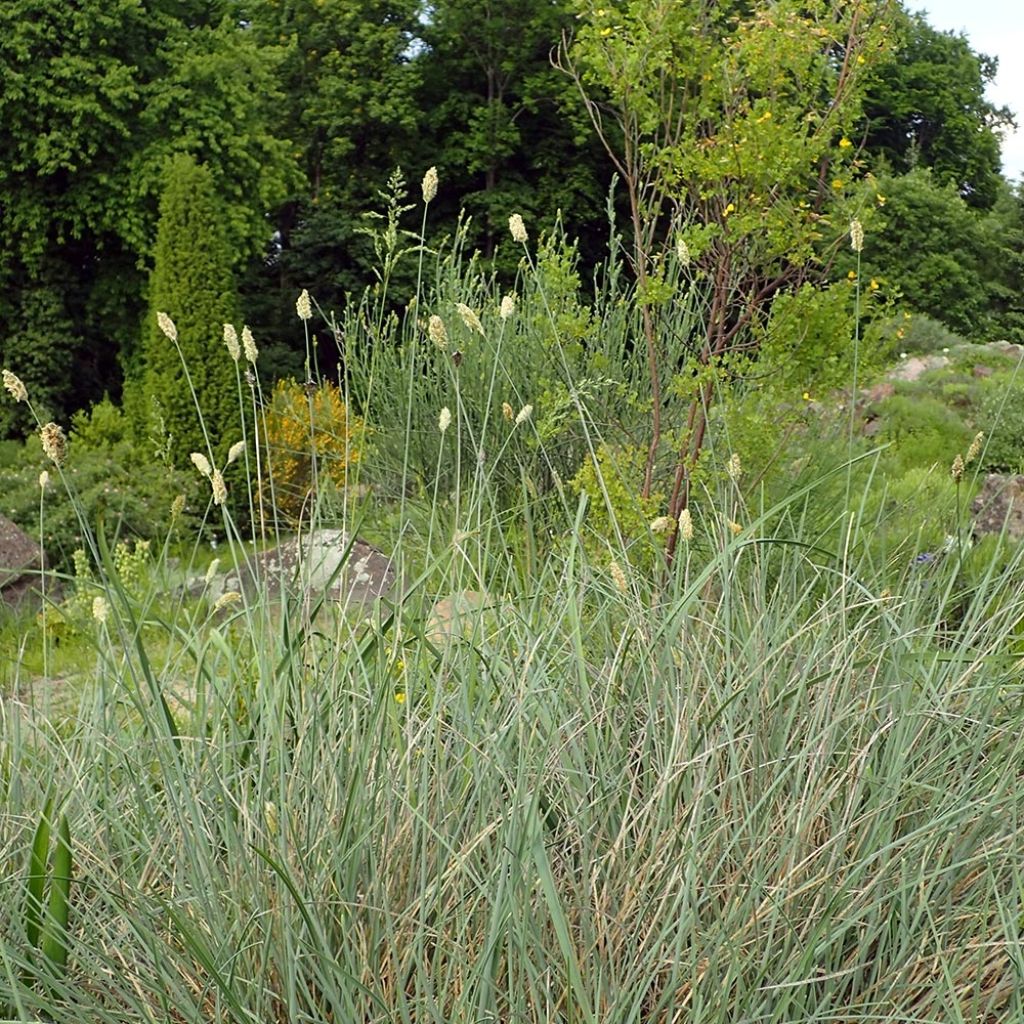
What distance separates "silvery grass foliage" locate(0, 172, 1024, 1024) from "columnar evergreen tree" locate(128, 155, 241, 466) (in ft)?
33.4

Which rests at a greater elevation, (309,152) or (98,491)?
(309,152)

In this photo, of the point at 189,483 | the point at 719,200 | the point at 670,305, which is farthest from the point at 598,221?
the point at 719,200

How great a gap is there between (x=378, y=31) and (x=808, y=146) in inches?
767

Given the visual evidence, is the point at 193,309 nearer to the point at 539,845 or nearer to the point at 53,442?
the point at 53,442

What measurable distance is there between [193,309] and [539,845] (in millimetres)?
11882

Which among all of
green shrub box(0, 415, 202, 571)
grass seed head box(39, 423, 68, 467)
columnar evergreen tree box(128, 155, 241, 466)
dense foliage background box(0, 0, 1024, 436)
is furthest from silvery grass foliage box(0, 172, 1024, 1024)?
columnar evergreen tree box(128, 155, 241, 466)

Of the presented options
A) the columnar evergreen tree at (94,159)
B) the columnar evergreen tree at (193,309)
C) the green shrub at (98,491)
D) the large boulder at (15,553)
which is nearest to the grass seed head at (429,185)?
the large boulder at (15,553)

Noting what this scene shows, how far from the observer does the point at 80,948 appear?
5.78ft

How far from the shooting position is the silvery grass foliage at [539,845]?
1.72m

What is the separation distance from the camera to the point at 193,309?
12836 mm

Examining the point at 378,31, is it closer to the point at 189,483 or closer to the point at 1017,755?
the point at 189,483

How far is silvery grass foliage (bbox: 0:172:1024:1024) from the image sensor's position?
5.64 feet

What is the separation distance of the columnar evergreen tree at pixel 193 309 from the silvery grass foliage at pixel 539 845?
10.2 metres

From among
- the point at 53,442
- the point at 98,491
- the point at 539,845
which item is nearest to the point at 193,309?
the point at 98,491
